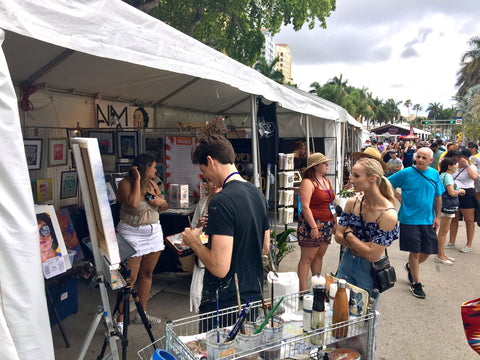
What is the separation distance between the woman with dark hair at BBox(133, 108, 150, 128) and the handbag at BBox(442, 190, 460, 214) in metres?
5.34

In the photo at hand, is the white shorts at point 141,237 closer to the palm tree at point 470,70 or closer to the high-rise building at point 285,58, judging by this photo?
the palm tree at point 470,70

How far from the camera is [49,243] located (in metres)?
2.64

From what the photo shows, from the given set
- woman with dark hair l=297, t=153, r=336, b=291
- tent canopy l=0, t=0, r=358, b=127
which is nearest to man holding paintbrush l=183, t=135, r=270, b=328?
tent canopy l=0, t=0, r=358, b=127

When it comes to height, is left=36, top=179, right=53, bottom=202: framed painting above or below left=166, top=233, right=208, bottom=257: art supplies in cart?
above

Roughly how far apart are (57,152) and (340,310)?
14.6 feet

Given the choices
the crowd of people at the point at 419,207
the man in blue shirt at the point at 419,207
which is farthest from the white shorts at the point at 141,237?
the man in blue shirt at the point at 419,207

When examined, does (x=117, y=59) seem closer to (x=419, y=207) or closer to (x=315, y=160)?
(x=315, y=160)

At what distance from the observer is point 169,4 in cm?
1533

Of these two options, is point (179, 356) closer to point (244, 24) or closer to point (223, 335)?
point (223, 335)

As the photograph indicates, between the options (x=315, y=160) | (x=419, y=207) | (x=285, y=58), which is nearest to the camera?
(x=315, y=160)

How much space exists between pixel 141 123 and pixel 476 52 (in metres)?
55.3

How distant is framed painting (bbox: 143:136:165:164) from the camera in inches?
221

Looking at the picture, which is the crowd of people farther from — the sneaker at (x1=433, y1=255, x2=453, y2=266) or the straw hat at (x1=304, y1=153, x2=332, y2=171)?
the straw hat at (x1=304, y1=153, x2=332, y2=171)

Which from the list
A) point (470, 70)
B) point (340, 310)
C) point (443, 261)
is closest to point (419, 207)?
point (443, 261)
